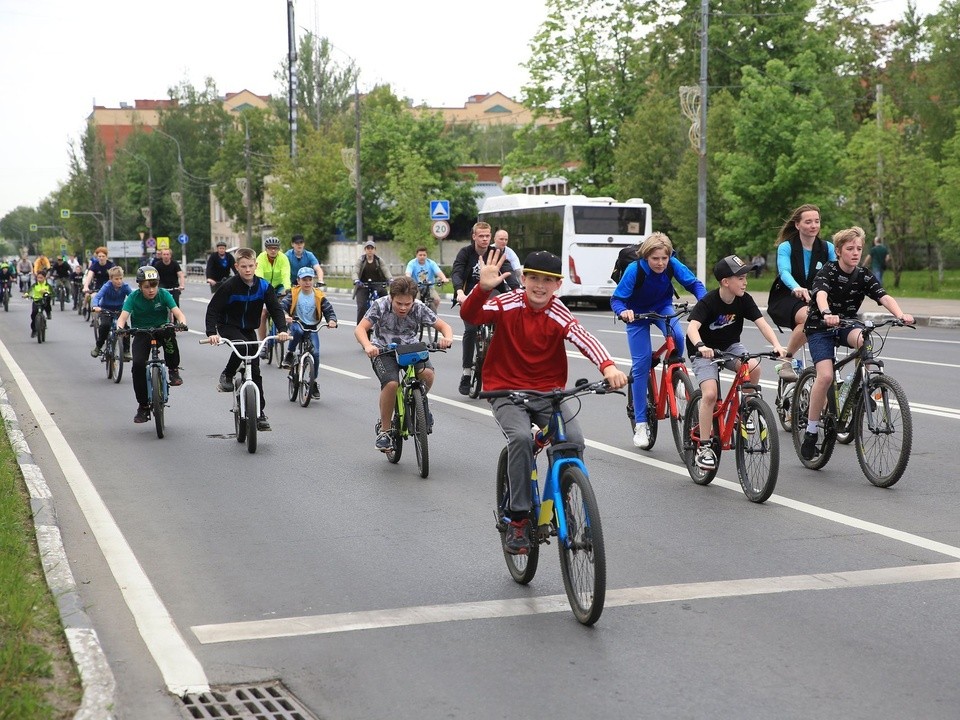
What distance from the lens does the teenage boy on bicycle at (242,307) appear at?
11664mm

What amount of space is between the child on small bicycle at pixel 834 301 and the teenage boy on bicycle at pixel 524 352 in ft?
10.8

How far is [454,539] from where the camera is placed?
289 inches

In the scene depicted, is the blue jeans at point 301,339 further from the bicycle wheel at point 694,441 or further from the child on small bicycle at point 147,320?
Result: the bicycle wheel at point 694,441

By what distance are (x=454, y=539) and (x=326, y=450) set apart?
3703 mm

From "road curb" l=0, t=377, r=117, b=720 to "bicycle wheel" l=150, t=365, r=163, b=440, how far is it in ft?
7.61

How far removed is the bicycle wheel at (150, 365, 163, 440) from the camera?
464 inches

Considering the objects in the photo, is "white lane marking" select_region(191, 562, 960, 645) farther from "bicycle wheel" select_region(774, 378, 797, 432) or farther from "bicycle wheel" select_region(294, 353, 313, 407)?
"bicycle wheel" select_region(294, 353, 313, 407)

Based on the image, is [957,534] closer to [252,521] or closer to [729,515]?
[729,515]

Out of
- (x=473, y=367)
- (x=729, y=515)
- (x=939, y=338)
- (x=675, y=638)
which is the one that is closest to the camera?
(x=675, y=638)

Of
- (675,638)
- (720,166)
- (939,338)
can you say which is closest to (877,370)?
(675,638)

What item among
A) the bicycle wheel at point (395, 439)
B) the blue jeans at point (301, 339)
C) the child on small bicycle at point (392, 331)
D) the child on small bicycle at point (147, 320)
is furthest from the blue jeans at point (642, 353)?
the blue jeans at point (301, 339)

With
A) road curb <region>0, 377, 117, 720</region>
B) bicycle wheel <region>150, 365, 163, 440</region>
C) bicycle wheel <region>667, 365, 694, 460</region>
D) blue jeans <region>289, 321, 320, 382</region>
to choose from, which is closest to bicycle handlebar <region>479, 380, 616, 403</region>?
road curb <region>0, 377, 117, 720</region>

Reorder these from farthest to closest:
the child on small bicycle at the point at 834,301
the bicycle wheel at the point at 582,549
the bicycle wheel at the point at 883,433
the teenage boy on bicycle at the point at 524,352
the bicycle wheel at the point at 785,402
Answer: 1. the bicycle wheel at the point at 785,402
2. the child on small bicycle at the point at 834,301
3. the bicycle wheel at the point at 883,433
4. the teenage boy on bicycle at the point at 524,352
5. the bicycle wheel at the point at 582,549

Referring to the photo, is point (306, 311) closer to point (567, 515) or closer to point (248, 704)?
point (567, 515)
